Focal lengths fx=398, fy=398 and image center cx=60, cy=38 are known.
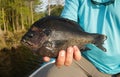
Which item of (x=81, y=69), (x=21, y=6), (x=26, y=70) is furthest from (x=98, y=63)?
(x=21, y=6)

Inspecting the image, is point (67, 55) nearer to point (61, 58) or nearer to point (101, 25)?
point (61, 58)

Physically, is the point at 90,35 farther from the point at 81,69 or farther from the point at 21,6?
the point at 21,6

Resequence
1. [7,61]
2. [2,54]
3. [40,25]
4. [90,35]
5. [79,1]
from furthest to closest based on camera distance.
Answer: [2,54] < [7,61] < [79,1] < [90,35] < [40,25]

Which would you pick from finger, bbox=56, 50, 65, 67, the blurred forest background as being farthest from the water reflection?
finger, bbox=56, 50, 65, 67

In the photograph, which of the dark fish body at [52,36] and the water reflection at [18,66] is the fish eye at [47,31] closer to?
the dark fish body at [52,36]

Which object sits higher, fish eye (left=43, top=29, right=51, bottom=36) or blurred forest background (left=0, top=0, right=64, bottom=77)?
fish eye (left=43, top=29, right=51, bottom=36)

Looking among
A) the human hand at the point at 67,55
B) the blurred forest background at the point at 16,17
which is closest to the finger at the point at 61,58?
the human hand at the point at 67,55

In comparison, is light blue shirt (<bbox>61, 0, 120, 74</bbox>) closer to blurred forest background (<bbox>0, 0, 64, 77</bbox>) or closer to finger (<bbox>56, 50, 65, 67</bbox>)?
finger (<bbox>56, 50, 65, 67</bbox>)
